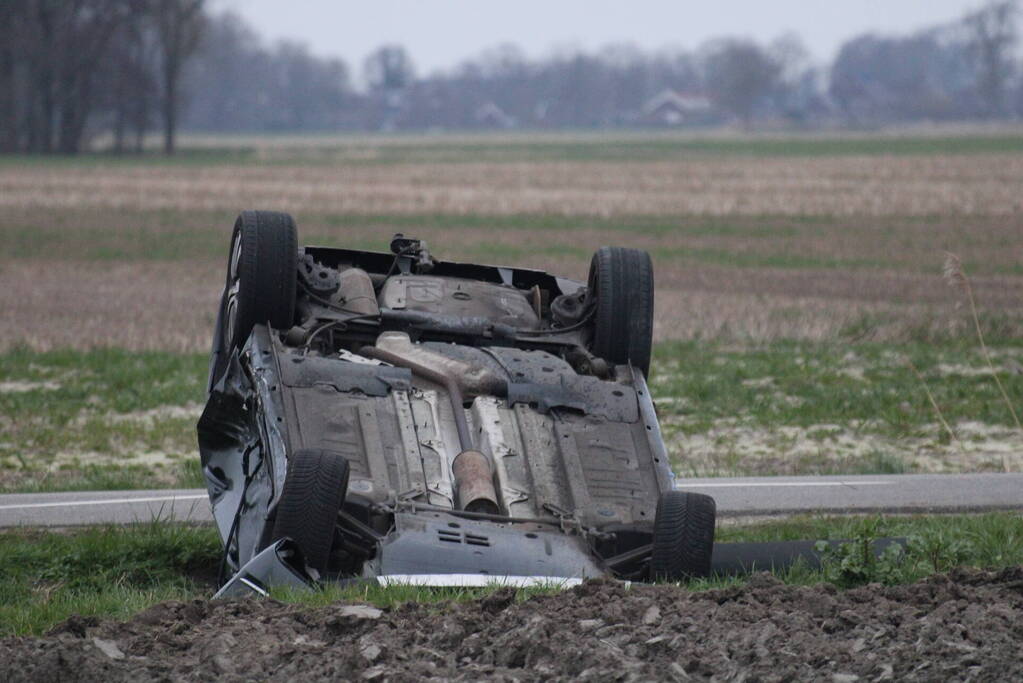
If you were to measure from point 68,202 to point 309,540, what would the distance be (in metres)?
40.9

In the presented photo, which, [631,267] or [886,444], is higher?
[631,267]

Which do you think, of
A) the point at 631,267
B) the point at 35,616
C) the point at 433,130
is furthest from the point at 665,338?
the point at 433,130

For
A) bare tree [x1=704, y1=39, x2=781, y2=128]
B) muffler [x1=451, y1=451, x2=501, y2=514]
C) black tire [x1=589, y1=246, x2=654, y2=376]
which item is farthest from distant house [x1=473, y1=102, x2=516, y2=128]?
muffler [x1=451, y1=451, x2=501, y2=514]

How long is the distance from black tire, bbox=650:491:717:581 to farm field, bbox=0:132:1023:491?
14.7 ft

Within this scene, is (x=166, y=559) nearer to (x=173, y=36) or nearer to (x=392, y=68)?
(x=173, y=36)

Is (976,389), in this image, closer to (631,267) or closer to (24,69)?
(631,267)

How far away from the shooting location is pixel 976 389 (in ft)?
47.6

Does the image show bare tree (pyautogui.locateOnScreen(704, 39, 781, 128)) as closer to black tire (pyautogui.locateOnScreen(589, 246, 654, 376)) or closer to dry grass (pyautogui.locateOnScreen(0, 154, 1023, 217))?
dry grass (pyautogui.locateOnScreen(0, 154, 1023, 217))

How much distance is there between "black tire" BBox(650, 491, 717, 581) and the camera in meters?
7.00

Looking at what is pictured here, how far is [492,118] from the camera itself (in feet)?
607

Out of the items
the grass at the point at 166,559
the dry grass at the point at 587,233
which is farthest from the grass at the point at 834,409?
the grass at the point at 166,559

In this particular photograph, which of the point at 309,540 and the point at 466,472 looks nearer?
the point at 309,540

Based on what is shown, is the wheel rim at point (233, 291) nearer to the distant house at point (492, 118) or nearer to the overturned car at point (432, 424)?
the overturned car at point (432, 424)

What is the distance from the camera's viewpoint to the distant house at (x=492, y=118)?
184 meters
